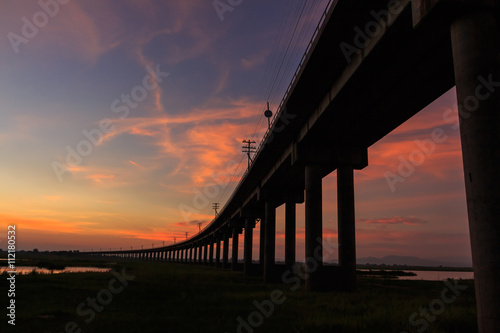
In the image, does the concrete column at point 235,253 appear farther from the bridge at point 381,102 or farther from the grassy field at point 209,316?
the grassy field at point 209,316

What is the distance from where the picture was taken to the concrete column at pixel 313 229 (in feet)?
86.9

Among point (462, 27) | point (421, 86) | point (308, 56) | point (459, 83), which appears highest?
point (308, 56)

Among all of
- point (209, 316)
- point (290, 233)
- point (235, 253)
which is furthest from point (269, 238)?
point (209, 316)

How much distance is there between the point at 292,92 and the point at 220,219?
64.0 m

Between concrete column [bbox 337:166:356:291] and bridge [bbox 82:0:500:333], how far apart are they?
7 cm

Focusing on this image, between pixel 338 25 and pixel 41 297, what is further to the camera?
pixel 41 297

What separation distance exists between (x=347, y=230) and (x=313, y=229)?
2.59 metres

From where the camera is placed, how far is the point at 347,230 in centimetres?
2778

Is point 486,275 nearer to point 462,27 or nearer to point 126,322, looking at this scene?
point 462,27

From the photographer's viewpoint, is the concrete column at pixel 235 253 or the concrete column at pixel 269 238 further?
the concrete column at pixel 235 253

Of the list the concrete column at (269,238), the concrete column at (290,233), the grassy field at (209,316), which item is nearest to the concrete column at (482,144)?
the grassy field at (209,316)

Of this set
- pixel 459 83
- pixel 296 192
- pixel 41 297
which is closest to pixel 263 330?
pixel 459 83

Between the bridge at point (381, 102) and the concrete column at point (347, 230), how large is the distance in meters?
0.07

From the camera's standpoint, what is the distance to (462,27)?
11.4 metres
